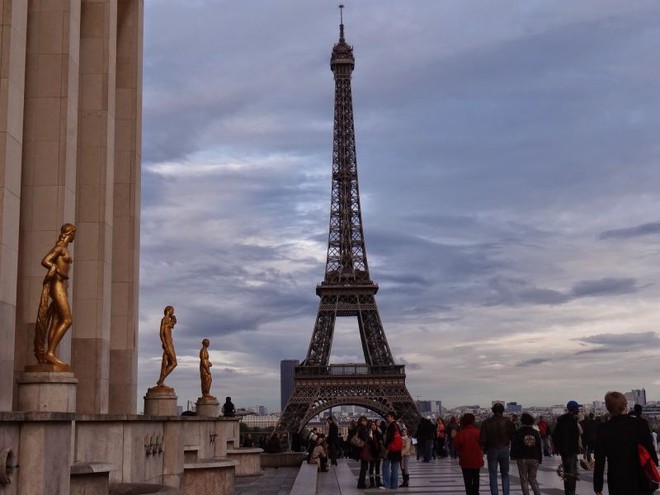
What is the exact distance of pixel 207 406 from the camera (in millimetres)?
33031

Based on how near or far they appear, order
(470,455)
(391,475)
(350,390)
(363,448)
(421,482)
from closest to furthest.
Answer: (470,455) → (391,475) → (363,448) → (421,482) → (350,390)

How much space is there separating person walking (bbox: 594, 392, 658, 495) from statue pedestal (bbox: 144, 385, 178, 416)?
1479cm

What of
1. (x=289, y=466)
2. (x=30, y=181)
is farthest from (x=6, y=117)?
(x=289, y=466)

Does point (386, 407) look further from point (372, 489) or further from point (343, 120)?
point (372, 489)

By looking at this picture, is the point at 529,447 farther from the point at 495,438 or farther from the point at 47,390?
the point at 47,390

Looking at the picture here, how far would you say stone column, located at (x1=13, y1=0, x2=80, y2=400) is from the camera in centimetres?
2153

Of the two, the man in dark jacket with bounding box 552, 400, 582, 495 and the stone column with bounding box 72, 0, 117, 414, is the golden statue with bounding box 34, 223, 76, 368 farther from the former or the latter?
the man in dark jacket with bounding box 552, 400, 582, 495

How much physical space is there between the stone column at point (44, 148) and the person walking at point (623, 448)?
13982mm

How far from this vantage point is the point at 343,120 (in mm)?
105188

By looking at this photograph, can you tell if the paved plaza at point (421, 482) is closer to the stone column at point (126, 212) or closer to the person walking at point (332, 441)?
the person walking at point (332, 441)

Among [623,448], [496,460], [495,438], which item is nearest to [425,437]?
[496,460]

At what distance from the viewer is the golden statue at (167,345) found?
2456 cm

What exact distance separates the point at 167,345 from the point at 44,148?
590 centimetres

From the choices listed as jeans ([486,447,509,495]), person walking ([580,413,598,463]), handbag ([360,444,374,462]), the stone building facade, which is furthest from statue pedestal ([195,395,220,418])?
jeans ([486,447,509,495])
